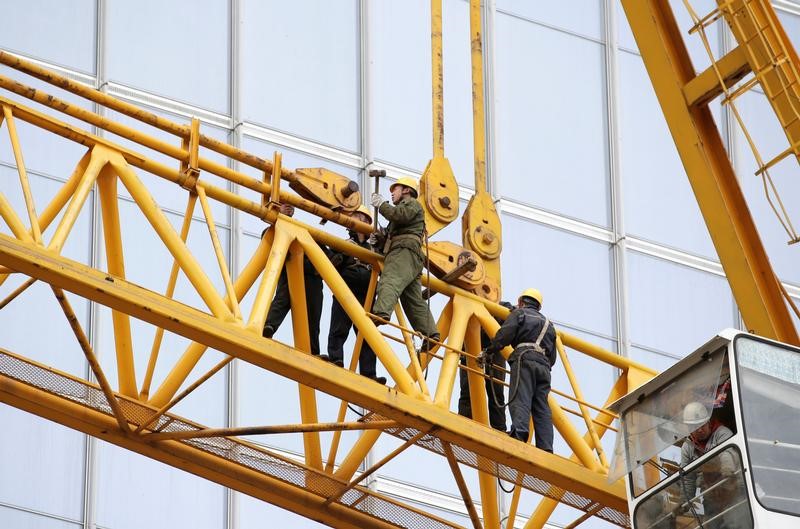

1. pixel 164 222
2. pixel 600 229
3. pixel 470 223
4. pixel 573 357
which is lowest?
pixel 164 222

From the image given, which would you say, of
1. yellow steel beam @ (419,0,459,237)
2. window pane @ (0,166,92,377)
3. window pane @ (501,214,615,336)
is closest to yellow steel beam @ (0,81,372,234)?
yellow steel beam @ (419,0,459,237)

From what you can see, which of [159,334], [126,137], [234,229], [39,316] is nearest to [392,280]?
[159,334]

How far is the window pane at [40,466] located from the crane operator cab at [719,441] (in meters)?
10.2

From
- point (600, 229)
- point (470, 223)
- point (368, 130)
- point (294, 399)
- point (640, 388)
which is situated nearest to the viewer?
point (640, 388)

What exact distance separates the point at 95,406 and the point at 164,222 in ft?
7.70

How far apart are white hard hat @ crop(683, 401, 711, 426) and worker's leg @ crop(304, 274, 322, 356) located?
14.6ft

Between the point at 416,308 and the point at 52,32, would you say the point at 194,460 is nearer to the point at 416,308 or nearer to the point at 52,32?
the point at 416,308

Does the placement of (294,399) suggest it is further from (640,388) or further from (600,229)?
(640,388)

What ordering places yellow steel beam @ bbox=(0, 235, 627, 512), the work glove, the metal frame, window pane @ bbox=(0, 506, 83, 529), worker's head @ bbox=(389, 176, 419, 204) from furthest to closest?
window pane @ bbox=(0, 506, 83, 529) → worker's head @ bbox=(389, 176, 419, 204) → the work glove → the metal frame → yellow steel beam @ bbox=(0, 235, 627, 512)

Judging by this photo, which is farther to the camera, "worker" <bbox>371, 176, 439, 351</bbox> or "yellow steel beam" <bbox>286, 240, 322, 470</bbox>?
"worker" <bbox>371, 176, 439, 351</bbox>

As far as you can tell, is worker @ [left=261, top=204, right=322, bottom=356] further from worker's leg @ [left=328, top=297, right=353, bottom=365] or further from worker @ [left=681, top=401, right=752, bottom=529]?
worker @ [left=681, top=401, right=752, bottom=529]

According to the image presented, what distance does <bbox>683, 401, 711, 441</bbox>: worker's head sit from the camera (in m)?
21.1

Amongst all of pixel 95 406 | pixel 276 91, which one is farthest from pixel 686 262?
pixel 95 406

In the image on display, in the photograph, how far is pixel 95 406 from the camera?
21516mm
